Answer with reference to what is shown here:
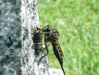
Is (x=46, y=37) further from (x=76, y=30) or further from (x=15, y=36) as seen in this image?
(x=76, y=30)

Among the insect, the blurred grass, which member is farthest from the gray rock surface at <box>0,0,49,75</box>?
the blurred grass

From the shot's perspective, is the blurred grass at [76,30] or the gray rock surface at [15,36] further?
the blurred grass at [76,30]

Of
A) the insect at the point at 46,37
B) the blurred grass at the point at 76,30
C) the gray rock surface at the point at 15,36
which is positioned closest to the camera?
the gray rock surface at the point at 15,36

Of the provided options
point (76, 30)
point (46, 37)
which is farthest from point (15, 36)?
→ point (76, 30)

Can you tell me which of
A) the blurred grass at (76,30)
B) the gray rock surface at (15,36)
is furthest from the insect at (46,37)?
the blurred grass at (76,30)

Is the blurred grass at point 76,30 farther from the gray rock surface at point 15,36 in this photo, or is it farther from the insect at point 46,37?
the gray rock surface at point 15,36
